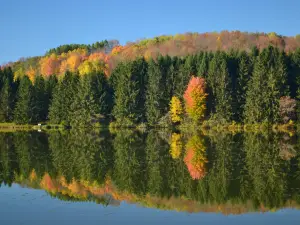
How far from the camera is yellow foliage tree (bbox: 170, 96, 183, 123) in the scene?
77.9 metres

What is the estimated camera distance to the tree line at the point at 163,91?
237ft

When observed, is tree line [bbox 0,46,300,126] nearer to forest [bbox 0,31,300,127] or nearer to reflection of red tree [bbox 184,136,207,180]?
forest [bbox 0,31,300,127]

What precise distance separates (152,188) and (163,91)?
61795 millimetres

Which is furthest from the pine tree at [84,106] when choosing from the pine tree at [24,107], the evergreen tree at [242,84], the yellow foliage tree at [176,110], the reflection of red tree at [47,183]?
the reflection of red tree at [47,183]

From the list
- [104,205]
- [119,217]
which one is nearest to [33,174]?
[104,205]

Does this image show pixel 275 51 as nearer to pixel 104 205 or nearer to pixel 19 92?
pixel 19 92

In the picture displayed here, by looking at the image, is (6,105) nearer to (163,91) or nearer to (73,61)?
(163,91)

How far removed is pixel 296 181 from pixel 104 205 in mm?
10505

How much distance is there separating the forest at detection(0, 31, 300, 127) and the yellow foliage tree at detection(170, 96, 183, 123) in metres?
0.19

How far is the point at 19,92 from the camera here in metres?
87.4

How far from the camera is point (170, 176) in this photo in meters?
23.8

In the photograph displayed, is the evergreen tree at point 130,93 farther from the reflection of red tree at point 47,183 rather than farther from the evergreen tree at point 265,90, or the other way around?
the reflection of red tree at point 47,183

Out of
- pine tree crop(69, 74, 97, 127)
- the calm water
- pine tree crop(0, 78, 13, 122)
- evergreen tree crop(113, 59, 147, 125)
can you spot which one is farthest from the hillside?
the calm water

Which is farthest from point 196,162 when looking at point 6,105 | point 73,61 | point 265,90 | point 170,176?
point 73,61
